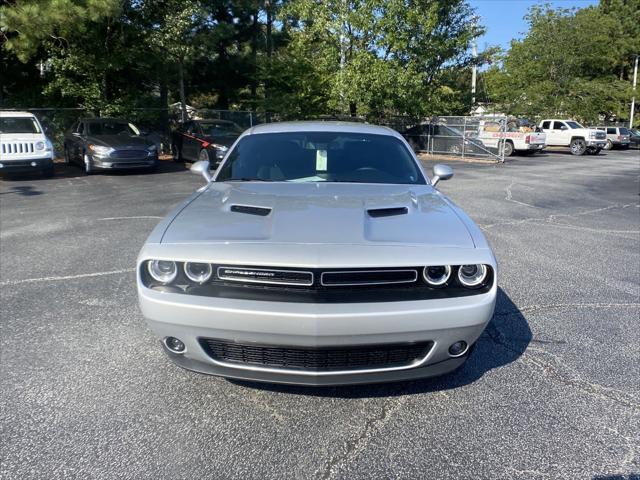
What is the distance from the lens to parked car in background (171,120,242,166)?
15.4 metres

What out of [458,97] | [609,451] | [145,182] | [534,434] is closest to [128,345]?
[534,434]

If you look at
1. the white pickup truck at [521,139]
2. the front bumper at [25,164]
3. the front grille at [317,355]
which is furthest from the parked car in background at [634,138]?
the front grille at [317,355]

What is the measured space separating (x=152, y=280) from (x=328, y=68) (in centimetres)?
2212

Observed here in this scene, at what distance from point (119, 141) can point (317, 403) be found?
1321 centimetres

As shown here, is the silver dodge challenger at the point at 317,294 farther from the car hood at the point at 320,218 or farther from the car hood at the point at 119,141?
the car hood at the point at 119,141

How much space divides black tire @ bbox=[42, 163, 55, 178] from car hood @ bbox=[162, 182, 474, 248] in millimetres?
11521

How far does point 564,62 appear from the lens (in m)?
32.0

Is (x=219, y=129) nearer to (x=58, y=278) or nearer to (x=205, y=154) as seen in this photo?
(x=205, y=154)

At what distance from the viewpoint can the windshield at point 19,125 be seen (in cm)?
1311

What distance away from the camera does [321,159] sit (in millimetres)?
4188

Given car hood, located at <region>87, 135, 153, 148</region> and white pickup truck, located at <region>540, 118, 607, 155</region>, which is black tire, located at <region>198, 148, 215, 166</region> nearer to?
car hood, located at <region>87, 135, 153, 148</region>

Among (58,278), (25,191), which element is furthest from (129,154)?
(58,278)

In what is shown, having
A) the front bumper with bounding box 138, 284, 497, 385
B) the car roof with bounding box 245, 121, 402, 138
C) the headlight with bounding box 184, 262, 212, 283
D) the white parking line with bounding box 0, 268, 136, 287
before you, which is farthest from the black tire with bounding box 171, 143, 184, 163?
the front bumper with bounding box 138, 284, 497, 385

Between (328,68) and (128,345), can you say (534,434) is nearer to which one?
(128,345)
